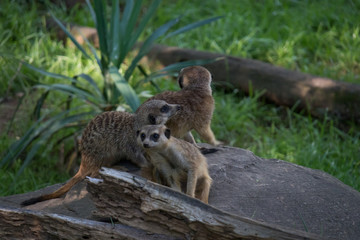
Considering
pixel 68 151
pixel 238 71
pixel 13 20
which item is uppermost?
pixel 13 20

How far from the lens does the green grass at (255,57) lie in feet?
14.8

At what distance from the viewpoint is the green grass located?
14.8ft

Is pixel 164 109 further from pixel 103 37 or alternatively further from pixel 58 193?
pixel 103 37

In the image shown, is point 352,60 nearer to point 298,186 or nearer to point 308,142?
point 308,142

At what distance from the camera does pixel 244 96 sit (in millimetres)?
5680

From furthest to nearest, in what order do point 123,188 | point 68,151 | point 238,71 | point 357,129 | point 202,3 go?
point 202,3 → point 238,71 → point 357,129 → point 68,151 → point 123,188

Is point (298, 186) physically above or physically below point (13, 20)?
below

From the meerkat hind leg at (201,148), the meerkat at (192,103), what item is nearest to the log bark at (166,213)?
the meerkat at (192,103)

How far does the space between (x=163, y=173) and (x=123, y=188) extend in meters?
0.42

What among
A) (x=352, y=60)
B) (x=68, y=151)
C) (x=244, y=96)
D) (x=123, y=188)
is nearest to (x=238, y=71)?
(x=244, y=96)

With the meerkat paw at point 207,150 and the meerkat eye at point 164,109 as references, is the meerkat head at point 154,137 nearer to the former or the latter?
the meerkat eye at point 164,109

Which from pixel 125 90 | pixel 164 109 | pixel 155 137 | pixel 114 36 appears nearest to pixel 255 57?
pixel 114 36

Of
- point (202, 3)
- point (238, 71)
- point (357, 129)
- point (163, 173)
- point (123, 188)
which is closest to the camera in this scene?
point (123, 188)

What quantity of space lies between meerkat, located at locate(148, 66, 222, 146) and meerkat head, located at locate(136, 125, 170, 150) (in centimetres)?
47
